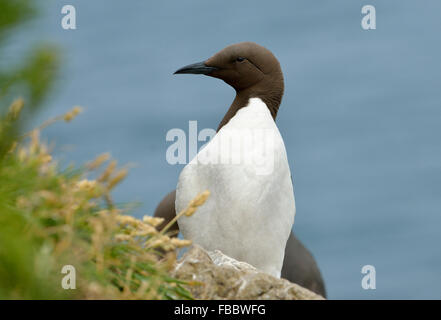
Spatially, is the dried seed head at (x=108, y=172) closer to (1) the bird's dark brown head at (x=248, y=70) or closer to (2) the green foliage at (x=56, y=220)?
(2) the green foliage at (x=56, y=220)

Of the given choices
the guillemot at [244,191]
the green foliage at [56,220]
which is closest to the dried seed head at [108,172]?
the green foliage at [56,220]

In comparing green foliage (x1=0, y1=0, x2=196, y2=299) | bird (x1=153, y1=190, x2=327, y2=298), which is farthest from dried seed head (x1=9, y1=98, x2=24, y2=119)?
bird (x1=153, y1=190, x2=327, y2=298)

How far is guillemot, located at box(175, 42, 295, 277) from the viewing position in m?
7.81

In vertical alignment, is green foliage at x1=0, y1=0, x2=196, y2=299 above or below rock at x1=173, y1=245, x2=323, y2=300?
above

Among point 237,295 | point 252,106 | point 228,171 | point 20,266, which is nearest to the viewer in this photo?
point 20,266

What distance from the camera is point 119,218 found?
5148mm

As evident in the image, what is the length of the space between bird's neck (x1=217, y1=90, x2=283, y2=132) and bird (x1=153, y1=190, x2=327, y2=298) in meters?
1.14

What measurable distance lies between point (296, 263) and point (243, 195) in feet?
5.60

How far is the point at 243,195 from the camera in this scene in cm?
779

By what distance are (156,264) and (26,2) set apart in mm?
2410

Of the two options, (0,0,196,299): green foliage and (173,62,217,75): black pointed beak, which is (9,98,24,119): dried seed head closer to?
(0,0,196,299): green foliage

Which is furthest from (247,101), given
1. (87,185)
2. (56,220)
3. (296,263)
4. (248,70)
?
(56,220)

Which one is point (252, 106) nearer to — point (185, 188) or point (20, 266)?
point (185, 188)
